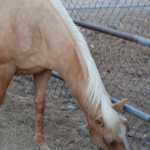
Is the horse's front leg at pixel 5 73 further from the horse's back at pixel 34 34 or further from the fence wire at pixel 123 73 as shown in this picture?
the fence wire at pixel 123 73

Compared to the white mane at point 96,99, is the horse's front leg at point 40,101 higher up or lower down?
lower down

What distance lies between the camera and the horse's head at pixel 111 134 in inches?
89.0

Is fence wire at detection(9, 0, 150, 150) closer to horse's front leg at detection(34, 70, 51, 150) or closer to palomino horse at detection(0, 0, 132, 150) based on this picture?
horse's front leg at detection(34, 70, 51, 150)

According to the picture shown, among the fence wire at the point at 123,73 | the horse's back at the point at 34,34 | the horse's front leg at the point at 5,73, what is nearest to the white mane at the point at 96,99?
the horse's back at the point at 34,34

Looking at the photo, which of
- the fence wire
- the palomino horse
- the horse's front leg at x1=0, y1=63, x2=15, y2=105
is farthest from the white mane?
the fence wire

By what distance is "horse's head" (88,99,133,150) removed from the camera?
2.26 m

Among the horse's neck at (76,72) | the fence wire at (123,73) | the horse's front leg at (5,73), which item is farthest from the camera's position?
the fence wire at (123,73)

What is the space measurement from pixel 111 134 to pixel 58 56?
724 mm

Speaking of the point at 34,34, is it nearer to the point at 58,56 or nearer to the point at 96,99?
the point at 58,56

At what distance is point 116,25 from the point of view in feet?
16.6

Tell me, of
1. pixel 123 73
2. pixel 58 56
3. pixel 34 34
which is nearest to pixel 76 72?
pixel 58 56

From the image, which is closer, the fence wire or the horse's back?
the horse's back

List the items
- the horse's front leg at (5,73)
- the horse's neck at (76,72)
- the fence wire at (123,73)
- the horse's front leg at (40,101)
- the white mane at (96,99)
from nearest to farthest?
the white mane at (96,99)
the horse's neck at (76,72)
the horse's front leg at (5,73)
the horse's front leg at (40,101)
the fence wire at (123,73)

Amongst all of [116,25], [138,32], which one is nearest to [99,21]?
[116,25]
